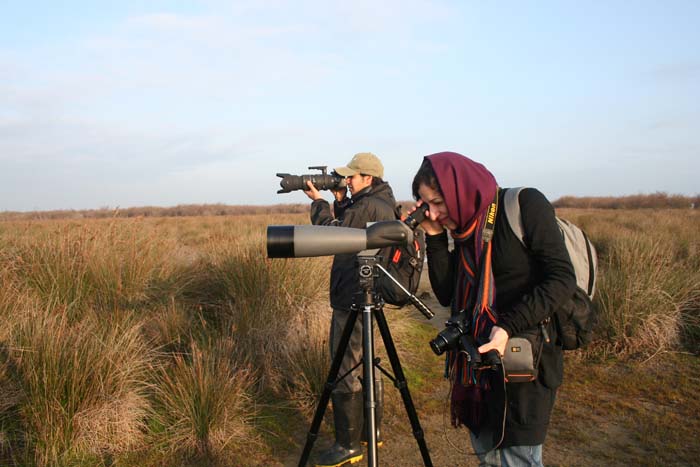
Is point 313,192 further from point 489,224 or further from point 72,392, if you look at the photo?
point 489,224

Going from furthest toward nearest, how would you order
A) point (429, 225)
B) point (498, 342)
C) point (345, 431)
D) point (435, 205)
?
point (345, 431), point (429, 225), point (435, 205), point (498, 342)

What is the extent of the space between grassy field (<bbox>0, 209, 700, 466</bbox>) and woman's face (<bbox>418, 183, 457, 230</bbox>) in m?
2.21

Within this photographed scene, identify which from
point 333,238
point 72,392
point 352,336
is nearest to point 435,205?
point 333,238

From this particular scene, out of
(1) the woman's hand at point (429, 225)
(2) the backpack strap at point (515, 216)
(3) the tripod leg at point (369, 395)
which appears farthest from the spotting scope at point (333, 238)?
(3) the tripod leg at point (369, 395)

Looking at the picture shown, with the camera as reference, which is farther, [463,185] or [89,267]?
[89,267]

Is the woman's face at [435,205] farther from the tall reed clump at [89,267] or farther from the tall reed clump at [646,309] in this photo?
the tall reed clump at [646,309]

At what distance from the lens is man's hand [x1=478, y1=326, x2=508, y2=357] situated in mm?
1766

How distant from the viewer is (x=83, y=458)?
3070 millimetres

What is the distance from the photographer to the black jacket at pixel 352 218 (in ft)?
11.0

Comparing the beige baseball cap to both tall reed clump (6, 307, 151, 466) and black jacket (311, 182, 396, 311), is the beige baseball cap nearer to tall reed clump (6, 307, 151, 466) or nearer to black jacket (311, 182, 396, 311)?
black jacket (311, 182, 396, 311)

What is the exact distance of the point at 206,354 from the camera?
3.72 metres

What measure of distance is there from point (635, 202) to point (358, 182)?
3264 centimetres

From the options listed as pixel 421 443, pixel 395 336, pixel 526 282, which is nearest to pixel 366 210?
pixel 421 443

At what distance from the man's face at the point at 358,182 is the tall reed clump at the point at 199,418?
1.49 meters
